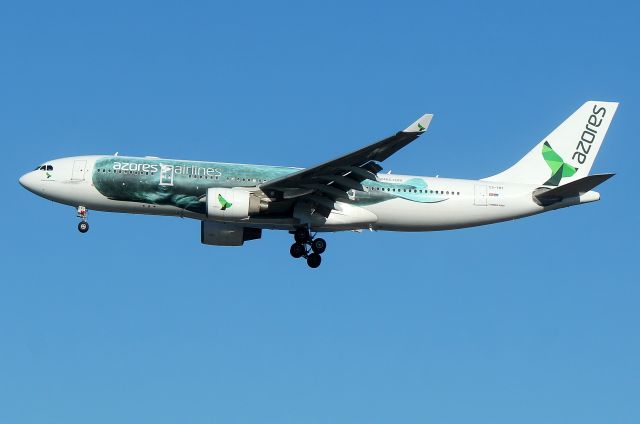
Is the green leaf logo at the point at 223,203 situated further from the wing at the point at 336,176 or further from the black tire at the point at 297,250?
the black tire at the point at 297,250

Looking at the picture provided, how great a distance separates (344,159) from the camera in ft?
149

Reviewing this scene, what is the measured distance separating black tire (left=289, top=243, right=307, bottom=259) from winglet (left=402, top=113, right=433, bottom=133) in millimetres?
9129

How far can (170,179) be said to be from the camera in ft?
156

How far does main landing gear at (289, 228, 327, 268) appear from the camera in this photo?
49.8 meters

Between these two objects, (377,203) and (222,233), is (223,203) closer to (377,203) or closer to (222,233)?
(222,233)

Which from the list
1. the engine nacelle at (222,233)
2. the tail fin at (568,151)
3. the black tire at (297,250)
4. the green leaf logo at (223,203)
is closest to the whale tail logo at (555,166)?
the tail fin at (568,151)

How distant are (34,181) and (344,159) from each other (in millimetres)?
13122

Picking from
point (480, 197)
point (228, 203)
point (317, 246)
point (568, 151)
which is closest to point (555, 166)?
point (568, 151)

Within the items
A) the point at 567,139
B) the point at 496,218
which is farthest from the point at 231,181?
the point at 567,139

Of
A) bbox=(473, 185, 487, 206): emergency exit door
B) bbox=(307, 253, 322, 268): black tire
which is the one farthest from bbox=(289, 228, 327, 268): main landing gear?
bbox=(473, 185, 487, 206): emergency exit door

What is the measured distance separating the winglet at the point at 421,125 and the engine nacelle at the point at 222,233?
36.5ft

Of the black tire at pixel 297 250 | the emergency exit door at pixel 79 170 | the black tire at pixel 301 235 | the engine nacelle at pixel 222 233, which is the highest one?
the emergency exit door at pixel 79 170

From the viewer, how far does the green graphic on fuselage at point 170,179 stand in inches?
1873

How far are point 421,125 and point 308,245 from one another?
952 centimetres
